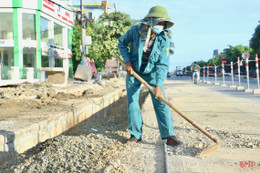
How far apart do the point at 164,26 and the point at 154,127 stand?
1.81 meters

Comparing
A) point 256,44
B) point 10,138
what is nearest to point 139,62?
point 10,138

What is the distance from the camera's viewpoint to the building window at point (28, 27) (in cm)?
2092

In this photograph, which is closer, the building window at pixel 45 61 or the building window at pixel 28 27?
the building window at pixel 28 27

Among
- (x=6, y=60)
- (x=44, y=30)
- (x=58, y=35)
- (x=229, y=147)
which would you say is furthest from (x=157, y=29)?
(x=58, y=35)

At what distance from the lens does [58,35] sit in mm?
27047

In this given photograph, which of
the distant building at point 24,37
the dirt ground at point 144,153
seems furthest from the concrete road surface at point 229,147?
the distant building at point 24,37

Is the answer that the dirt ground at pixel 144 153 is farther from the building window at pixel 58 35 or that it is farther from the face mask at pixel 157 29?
the building window at pixel 58 35

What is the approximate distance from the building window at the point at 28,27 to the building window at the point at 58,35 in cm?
461

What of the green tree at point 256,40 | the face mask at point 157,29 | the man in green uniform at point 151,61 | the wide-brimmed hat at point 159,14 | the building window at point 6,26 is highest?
the green tree at point 256,40

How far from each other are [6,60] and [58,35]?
8105mm

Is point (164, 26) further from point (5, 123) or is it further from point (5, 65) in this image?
point (5, 65)

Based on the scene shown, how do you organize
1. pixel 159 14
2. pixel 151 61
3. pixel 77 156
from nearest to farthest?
pixel 77 156 → pixel 159 14 → pixel 151 61

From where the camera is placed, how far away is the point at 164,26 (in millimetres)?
3857

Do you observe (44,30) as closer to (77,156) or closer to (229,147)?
(77,156)
